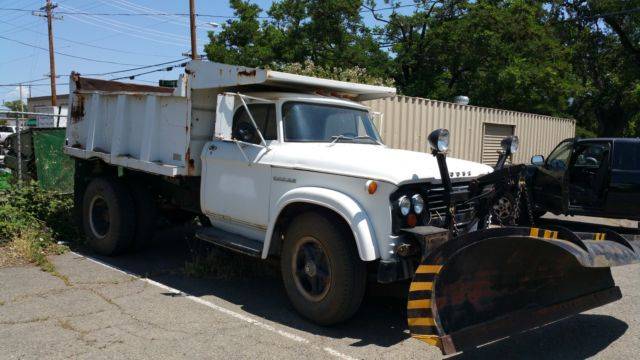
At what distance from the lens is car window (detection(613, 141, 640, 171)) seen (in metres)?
8.91

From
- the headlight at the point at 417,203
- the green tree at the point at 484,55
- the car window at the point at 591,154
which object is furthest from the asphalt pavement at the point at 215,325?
the green tree at the point at 484,55

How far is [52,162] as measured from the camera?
1045 cm

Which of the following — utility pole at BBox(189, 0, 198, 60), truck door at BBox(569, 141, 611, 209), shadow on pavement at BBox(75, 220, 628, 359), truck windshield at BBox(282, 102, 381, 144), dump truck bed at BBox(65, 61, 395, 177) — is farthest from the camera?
utility pole at BBox(189, 0, 198, 60)

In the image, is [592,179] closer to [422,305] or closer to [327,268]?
[327,268]

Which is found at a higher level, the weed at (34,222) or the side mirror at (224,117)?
the side mirror at (224,117)

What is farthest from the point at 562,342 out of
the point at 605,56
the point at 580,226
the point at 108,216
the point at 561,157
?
the point at 605,56

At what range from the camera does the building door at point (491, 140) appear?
50.7ft

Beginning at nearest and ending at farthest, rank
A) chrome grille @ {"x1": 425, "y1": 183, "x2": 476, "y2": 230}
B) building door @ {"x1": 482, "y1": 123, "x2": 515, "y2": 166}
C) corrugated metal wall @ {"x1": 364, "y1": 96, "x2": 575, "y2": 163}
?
chrome grille @ {"x1": 425, "y1": 183, "x2": 476, "y2": 230}, corrugated metal wall @ {"x1": 364, "y1": 96, "x2": 575, "y2": 163}, building door @ {"x1": 482, "y1": 123, "x2": 515, "y2": 166}

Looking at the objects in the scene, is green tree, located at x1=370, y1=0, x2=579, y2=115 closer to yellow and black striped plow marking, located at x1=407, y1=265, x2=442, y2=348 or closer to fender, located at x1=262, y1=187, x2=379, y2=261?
fender, located at x1=262, y1=187, x2=379, y2=261

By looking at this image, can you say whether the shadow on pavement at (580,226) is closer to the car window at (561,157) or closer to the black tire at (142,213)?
the car window at (561,157)

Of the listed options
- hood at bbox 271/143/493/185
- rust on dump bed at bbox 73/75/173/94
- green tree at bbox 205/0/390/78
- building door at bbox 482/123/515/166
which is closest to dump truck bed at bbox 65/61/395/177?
rust on dump bed at bbox 73/75/173/94

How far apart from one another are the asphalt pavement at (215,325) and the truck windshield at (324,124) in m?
1.74

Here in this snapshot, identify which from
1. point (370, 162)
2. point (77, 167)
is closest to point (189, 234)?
point (77, 167)

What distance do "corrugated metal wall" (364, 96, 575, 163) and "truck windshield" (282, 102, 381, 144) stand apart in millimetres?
Answer: 3146
